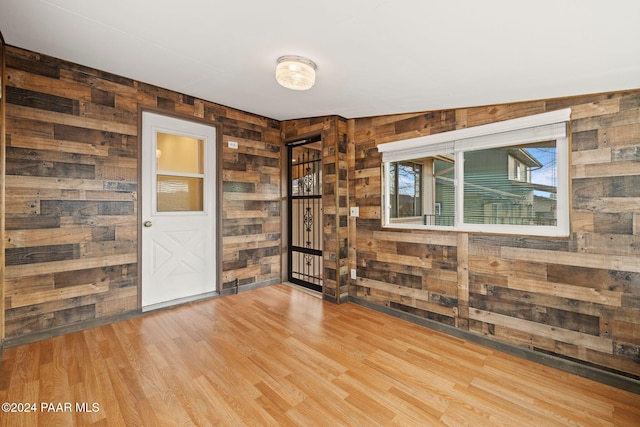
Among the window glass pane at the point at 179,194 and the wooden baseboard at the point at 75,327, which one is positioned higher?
the window glass pane at the point at 179,194

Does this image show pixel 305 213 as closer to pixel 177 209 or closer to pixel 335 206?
pixel 335 206

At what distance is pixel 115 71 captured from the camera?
275cm

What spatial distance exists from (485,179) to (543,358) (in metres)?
1.61

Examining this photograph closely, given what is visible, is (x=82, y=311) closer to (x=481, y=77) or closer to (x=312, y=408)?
(x=312, y=408)

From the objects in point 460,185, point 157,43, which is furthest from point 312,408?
point 157,43

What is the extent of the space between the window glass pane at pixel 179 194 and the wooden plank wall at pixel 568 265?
266cm

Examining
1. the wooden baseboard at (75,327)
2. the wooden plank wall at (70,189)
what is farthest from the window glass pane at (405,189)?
the wooden baseboard at (75,327)

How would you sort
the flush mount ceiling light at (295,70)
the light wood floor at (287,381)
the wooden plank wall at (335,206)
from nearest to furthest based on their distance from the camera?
the light wood floor at (287,381), the flush mount ceiling light at (295,70), the wooden plank wall at (335,206)

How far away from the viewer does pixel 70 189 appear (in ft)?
8.73

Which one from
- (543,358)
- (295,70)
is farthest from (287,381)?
(295,70)

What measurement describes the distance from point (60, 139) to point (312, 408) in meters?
3.14

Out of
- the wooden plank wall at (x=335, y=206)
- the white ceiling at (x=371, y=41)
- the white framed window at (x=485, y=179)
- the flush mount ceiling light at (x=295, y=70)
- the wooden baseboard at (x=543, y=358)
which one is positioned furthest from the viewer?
the wooden plank wall at (x=335, y=206)

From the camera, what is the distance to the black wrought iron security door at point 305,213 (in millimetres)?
4164

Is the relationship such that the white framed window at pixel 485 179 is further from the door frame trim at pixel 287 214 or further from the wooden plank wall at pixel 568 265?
the door frame trim at pixel 287 214
